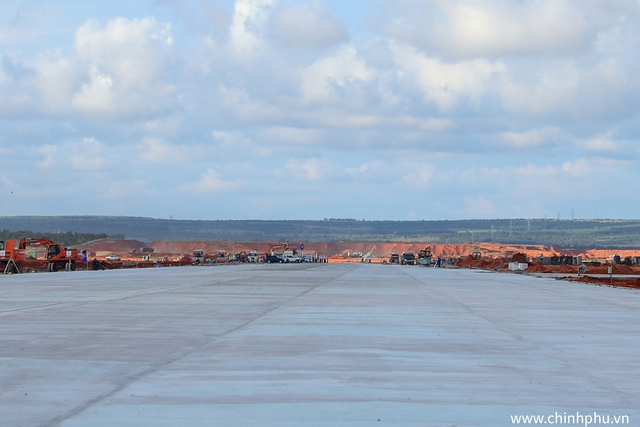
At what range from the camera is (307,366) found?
13320mm

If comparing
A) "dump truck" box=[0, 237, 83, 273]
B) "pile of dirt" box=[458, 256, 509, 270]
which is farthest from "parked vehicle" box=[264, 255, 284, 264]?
"dump truck" box=[0, 237, 83, 273]

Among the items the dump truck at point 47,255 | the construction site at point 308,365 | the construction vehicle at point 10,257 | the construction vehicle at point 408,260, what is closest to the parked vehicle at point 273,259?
the construction vehicle at point 408,260

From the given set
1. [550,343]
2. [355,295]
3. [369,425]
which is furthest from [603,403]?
[355,295]

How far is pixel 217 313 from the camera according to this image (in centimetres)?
2312

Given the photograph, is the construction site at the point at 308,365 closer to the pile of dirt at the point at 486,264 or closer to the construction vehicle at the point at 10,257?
the construction vehicle at the point at 10,257

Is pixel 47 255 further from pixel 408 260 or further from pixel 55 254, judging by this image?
pixel 408 260

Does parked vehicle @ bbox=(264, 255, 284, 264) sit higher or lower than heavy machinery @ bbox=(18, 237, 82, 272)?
lower

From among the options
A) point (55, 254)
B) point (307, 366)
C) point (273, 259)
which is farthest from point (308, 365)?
point (273, 259)

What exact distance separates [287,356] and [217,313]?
29.4 ft

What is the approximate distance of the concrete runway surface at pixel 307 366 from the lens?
989 centimetres

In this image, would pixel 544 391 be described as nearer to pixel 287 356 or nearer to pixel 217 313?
pixel 287 356

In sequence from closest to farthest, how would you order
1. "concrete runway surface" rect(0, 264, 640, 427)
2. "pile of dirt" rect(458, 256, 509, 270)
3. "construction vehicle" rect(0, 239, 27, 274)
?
"concrete runway surface" rect(0, 264, 640, 427)
"construction vehicle" rect(0, 239, 27, 274)
"pile of dirt" rect(458, 256, 509, 270)

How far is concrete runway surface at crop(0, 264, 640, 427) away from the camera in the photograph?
9891 millimetres

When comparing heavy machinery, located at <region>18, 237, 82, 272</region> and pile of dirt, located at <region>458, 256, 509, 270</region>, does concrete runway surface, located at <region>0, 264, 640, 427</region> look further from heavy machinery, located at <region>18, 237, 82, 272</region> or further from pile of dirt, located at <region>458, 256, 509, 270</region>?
pile of dirt, located at <region>458, 256, 509, 270</region>
